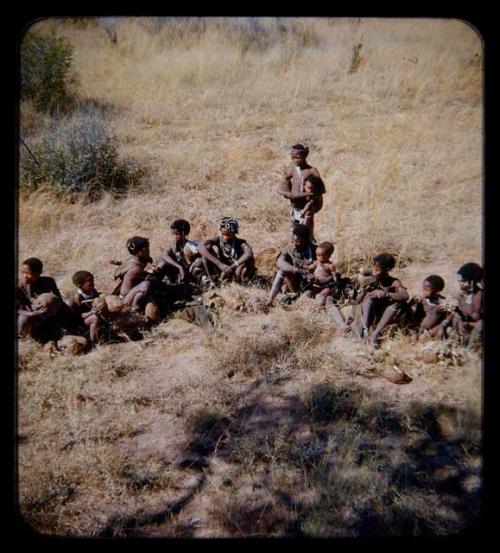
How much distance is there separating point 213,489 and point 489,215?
100 inches

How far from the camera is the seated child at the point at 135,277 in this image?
5121 mm

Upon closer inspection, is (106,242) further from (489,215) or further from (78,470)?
(489,215)

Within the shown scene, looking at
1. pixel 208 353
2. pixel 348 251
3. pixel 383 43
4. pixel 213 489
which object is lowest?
pixel 213 489

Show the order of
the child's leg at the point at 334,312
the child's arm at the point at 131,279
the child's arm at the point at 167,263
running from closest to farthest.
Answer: the child's leg at the point at 334,312
the child's arm at the point at 131,279
the child's arm at the point at 167,263

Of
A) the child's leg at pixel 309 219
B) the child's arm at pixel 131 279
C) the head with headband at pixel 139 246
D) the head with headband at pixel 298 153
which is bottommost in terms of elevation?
the child's arm at pixel 131 279

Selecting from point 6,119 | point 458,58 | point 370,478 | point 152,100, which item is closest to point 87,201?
point 152,100

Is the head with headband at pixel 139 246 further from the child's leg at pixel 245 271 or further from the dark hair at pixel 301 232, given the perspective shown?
the dark hair at pixel 301 232

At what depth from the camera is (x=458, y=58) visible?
8.03 metres

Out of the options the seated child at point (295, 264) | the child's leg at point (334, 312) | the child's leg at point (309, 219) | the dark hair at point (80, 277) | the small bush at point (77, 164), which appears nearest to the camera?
the dark hair at point (80, 277)

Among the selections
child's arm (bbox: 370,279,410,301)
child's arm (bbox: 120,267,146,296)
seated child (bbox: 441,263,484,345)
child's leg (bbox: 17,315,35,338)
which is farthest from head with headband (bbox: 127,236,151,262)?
seated child (bbox: 441,263,484,345)

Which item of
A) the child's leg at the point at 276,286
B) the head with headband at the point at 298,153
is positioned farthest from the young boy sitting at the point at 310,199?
the child's leg at the point at 276,286

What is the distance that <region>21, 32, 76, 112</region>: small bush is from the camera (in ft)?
30.1

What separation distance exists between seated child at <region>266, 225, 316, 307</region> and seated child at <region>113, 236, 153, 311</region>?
129cm

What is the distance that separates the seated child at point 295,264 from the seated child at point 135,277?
129 cm
